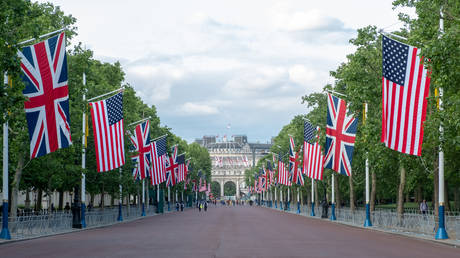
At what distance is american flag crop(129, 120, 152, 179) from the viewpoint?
54688 mm

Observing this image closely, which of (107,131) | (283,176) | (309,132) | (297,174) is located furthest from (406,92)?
(283,176)

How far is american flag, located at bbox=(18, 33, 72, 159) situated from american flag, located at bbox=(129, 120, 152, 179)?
26.6 meters

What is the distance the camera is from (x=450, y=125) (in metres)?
24.2

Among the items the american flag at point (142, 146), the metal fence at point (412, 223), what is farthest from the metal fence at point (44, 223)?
the metal fence at point (412, 223)

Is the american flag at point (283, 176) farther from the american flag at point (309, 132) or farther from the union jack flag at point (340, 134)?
the union jack flag at point (340, 134)

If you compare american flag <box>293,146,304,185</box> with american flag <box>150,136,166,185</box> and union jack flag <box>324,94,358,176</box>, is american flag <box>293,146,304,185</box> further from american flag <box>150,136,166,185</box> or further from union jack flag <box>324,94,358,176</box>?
union jack flag <box>324,94,358,176</box>

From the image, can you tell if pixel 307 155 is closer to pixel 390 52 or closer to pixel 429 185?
pixel 429 185

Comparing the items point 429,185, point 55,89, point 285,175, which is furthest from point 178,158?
point 55,89

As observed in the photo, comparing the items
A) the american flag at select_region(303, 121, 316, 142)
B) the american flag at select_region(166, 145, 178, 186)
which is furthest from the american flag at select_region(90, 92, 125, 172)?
the american flag at select_region(166, 145, 178, 186)

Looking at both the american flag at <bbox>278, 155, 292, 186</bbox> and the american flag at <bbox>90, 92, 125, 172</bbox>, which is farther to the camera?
the american flag at <bbox>278, 155, 292, 186</bbox>

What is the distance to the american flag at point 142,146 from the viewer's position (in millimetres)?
54688

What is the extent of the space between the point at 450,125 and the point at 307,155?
1119 inches

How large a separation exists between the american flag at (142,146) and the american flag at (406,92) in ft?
100

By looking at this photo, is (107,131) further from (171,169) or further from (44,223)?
(171,169)
